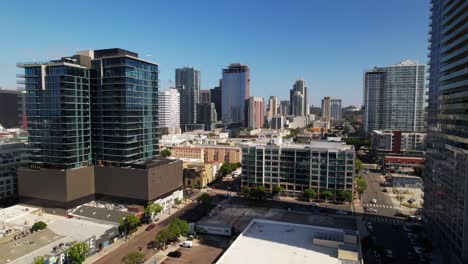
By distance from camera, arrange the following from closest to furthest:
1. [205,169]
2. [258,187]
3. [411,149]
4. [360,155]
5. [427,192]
→ [427,192] → [258,187] → [205,169] → [411,149] → [360,155]

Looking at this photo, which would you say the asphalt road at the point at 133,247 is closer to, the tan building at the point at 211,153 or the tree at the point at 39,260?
the tree at the point at 39,260

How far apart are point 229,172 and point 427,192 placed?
5545cm

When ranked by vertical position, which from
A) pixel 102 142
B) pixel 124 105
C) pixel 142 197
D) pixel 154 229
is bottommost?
pixel 154 229

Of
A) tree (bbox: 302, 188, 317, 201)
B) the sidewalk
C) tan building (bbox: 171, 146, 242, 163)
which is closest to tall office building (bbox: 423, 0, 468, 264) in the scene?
tree (bbox: 302, 188, 317, 201)

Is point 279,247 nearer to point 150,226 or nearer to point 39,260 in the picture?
point 150,226

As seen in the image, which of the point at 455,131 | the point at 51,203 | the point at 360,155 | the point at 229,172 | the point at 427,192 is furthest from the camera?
the point at 360,155

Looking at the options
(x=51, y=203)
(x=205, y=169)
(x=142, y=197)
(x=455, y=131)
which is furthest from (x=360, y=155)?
(x=51, y=203)

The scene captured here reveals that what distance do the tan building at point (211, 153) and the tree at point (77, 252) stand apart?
74947mm

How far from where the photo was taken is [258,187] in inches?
2783

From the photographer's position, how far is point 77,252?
39.1 metres

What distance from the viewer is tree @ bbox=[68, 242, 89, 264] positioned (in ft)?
128

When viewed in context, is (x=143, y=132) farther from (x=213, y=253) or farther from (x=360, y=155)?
(x=360, y=155)

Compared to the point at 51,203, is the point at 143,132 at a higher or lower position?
higher

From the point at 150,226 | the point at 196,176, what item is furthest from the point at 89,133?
the point at 196,176
